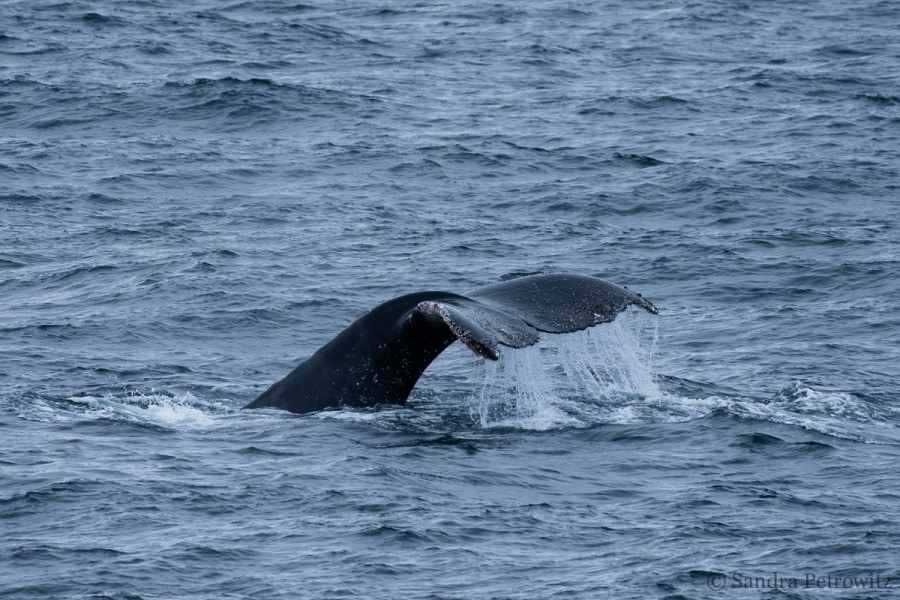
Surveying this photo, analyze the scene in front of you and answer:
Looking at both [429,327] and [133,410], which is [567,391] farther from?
[133,410]

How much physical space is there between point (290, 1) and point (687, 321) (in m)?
23.0

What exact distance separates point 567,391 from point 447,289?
4.37 meters

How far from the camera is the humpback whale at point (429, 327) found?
9.38 metres

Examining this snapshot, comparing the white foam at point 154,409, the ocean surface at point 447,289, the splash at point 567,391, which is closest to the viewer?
the ocean surface at point 447,289

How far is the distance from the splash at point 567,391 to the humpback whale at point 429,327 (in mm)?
358

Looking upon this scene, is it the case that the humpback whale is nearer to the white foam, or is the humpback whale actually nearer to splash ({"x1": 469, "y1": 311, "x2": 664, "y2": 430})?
splash ({"x1": 469, "y1": 311, "x2": 664, "y2": 430})

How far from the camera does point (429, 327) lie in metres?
Answer: 9.82

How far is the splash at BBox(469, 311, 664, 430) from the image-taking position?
11.2 m

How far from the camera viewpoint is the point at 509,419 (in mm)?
11297

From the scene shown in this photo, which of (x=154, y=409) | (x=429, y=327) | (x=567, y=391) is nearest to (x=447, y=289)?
(x=567, y=391)

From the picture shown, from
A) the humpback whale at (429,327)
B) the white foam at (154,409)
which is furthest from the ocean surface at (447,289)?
the humpback whale at (429,327)

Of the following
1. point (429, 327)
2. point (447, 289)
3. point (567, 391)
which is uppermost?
point (429, 327)

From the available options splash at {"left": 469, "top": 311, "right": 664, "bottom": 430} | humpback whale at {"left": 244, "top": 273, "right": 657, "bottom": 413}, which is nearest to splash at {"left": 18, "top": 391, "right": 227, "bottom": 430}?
humpback whale at {"left": 244, "top": 273, "right": 657, "bottom": 413}

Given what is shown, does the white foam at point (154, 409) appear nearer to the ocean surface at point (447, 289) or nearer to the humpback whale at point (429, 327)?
the ocean surface at point (447, 289)
